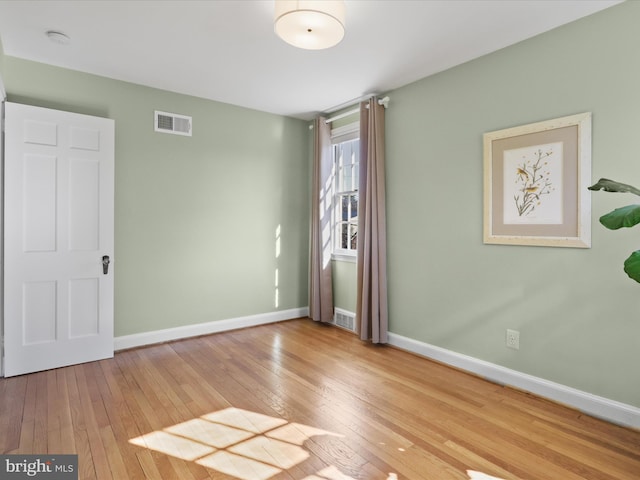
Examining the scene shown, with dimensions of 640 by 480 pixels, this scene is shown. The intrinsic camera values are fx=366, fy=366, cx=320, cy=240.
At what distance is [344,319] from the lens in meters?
4.57

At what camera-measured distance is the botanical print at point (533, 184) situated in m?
2.64

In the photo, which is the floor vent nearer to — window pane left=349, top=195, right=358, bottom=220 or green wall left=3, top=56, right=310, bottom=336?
green wall left=3, top=56, right=310, bottom=336

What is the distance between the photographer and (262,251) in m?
4.70

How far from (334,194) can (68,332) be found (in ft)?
10.5

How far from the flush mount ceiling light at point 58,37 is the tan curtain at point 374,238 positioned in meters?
2.72

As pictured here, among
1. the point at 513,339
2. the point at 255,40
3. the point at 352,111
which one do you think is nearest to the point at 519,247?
the point at 513,339

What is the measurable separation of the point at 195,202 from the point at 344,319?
89.2 inches

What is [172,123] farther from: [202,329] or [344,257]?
[344,257]

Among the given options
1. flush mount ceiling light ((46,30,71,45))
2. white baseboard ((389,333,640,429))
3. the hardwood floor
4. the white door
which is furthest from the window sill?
flush mount ceiling light ((46,30,71,45))

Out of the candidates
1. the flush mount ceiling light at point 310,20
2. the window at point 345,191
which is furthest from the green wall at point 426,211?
the flush mount ceiling light at point 310,20

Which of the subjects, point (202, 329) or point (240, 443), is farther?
point (202, 329)

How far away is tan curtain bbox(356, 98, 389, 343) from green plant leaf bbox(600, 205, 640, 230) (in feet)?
7.16

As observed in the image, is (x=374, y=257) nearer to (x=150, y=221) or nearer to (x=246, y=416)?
(x=246, y=416)

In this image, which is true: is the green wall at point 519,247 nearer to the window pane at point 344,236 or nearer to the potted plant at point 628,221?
the potted plant at point 628,221
